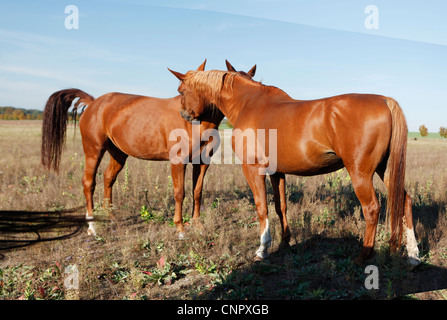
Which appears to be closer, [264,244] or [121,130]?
[264,244]

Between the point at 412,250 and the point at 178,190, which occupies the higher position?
the point at 178,190

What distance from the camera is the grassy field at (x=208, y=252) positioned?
11.2ft

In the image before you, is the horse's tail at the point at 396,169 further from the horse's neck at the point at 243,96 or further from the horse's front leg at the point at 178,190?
the horse's front leg at the point at 178,190

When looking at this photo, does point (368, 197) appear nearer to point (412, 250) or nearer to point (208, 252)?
point (412, 250)

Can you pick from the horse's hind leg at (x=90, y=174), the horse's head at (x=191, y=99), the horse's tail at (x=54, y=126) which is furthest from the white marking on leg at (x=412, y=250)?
the horse's tail at (x=54, y=126)

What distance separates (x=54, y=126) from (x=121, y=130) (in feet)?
6.27

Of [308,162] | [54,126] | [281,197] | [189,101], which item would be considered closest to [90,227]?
[54,126]

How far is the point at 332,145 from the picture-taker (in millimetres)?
3564

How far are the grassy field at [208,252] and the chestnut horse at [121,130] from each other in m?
0.67

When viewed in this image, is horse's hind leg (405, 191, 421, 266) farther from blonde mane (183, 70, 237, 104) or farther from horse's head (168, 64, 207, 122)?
horse's head (168, 64, 207, 122)

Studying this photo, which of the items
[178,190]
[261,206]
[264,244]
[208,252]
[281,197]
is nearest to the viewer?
[264,244]

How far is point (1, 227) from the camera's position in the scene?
593cm
